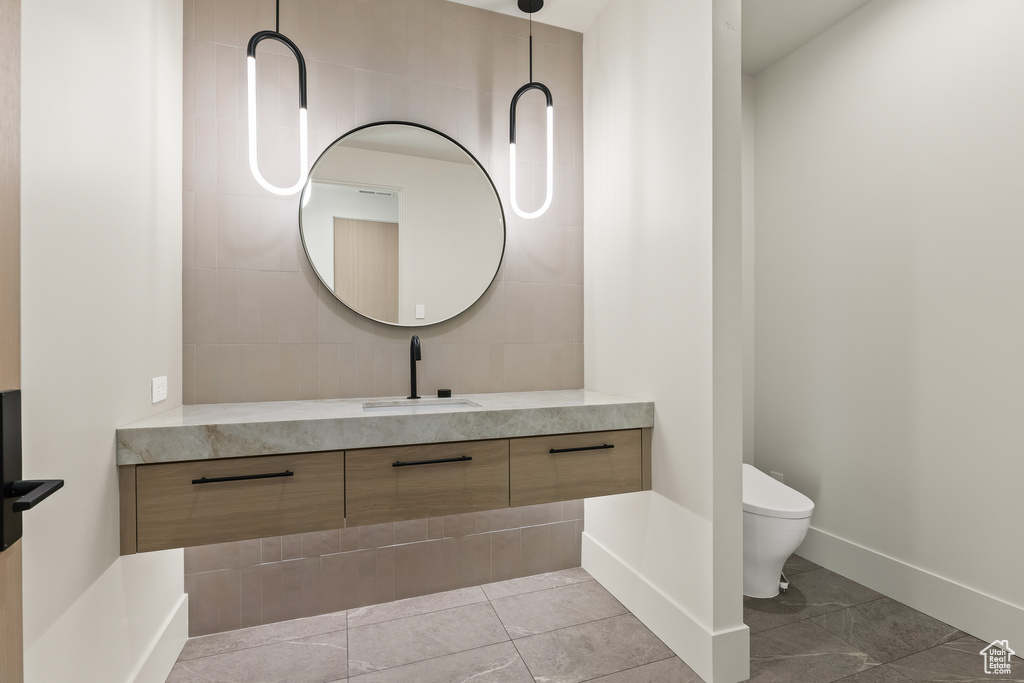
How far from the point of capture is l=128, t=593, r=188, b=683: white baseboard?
1.55 metres

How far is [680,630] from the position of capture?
1821mm

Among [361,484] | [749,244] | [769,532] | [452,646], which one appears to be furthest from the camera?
[749,244]

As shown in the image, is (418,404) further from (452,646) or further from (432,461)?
(452,646)

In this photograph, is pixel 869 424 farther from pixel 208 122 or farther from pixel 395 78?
pixel 208 122

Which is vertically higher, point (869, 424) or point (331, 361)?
point (331, 361)

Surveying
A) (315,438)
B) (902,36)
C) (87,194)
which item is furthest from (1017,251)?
(87,194)

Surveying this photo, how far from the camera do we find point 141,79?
1.56 metres

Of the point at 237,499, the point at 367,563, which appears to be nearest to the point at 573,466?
the point at 367,563

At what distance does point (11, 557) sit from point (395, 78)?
2.14 meters

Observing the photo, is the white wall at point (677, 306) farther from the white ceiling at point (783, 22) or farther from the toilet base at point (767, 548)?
the white ceiling at point (783, 22)

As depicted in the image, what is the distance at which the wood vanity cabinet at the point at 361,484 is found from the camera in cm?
147

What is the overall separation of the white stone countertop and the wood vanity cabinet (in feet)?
0.12

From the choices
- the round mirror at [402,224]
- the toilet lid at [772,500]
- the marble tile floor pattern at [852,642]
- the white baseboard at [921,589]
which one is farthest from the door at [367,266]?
the white baseboard at [921,589]

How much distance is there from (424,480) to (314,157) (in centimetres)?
143
